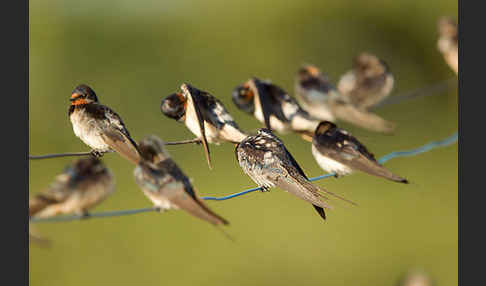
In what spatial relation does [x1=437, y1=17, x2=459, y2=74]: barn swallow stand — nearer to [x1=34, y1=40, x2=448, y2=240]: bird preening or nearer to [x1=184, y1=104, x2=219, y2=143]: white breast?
[x1=34, y1=40, x2=448, y2=240]: bird preening

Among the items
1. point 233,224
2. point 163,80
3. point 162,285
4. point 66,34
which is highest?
point 66,34

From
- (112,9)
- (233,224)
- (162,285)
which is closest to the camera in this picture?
(162,285)

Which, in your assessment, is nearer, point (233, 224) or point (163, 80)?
point (233, 224)

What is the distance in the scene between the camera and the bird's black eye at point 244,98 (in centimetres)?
680

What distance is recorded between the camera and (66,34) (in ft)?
47.5

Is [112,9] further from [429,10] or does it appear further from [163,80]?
[429,10]

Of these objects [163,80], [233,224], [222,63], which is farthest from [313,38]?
[233,224]

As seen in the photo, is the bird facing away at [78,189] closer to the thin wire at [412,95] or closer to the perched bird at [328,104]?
the thin wire at [412,95]

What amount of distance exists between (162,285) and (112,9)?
8381 mm

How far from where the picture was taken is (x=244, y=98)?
681cm

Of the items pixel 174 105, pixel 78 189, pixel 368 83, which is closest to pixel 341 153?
pixel 174 105

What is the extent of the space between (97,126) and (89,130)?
8 cm

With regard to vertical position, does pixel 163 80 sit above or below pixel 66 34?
below

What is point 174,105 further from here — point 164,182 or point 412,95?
point 412,95
